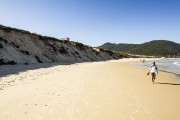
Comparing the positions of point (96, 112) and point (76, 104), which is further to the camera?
point (76, 104)

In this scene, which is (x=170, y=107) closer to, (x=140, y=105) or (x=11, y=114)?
(x=140, y=105)

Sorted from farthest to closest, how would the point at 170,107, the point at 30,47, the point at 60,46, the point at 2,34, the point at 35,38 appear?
the point at 60,46 < the point at 35,38 < the point at 30,47 < the point at 2,34 < the point at 170,107

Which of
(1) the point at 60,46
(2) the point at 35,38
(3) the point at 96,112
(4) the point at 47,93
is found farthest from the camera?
(1) the point at 60,46

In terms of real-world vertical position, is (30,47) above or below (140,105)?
above

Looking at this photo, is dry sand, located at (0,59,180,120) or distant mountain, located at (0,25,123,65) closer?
dry sand, located at (0,59,180,120)

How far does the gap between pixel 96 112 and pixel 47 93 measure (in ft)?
15.2

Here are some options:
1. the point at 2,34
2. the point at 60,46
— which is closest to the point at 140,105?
the point at 2,34

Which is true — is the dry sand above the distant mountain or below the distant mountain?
below

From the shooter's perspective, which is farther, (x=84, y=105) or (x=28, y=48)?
(x=28, y=48)

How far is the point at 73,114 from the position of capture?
31.9 feet

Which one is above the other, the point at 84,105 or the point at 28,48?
the point at 28,48

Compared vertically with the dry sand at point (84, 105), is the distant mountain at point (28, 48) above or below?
above

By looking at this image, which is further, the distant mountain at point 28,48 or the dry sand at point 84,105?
the distant mountain at point 28,48

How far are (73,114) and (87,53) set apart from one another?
266 feet
